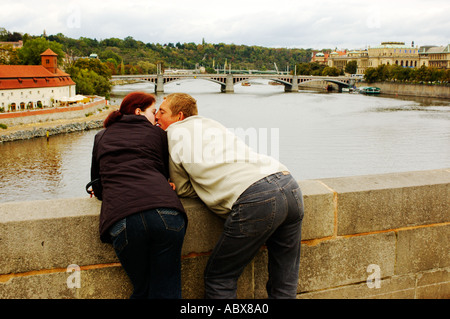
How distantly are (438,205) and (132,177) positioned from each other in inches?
60.4

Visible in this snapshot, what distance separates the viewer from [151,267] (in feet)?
5.66

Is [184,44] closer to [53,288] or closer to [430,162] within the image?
[430,162]

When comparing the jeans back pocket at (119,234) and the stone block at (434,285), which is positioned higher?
the jeans back pocket at (119,234)

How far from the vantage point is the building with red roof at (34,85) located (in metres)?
34.6

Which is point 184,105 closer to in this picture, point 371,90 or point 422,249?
point 422,249

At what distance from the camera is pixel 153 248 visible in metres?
1.68

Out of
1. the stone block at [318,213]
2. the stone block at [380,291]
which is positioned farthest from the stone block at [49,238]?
the stone block at [380,291]

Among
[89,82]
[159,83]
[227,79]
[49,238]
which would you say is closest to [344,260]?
[49,238]

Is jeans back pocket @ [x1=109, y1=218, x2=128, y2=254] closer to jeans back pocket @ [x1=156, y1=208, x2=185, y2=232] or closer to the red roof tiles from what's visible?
jeans back pocket @ [x1=156, y1=208, x2=185, y2=232]

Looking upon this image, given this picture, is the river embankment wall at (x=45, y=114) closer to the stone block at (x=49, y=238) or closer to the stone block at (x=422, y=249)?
the stone block at (x=49, y=238)

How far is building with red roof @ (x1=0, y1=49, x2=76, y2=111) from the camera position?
34.6 metres

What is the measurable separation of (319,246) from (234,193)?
72 cm

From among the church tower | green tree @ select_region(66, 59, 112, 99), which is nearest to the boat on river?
green tree @ select_region(66, 59, 112, 99)

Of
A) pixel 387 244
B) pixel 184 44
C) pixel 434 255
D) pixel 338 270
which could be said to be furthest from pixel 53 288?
pixel 184 44
